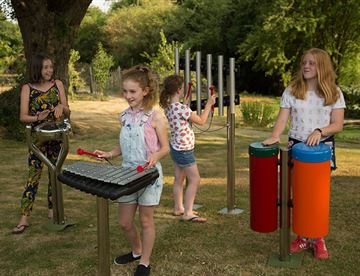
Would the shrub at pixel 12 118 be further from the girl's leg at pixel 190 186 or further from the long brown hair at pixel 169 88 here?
the long brown hair at pixel 169 88

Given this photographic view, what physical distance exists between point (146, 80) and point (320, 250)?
2.06 meters

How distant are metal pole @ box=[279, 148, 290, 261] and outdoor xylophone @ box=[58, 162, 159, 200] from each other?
1085 millimetres

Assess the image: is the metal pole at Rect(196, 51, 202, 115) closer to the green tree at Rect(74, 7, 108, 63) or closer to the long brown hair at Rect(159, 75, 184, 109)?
the long brown hair at Rect(159, 75, 184, 109)

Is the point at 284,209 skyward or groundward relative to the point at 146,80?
groundward

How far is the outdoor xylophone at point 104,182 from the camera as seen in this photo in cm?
290

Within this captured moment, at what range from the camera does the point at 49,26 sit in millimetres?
10406

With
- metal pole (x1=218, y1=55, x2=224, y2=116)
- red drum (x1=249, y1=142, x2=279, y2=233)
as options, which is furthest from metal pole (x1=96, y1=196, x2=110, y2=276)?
metal pole (x1=218, y1=55, x2=224, y2=116)

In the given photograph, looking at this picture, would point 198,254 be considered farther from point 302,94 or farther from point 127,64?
point 127,64

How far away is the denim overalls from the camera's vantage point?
3.55 metres

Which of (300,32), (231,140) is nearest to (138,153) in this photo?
(231,140)

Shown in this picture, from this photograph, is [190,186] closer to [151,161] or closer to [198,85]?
[198,85]

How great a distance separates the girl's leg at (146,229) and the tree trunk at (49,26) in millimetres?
7418

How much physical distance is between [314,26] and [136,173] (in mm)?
21592

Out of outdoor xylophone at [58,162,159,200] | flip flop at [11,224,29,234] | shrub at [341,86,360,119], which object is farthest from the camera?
shrub at [341,86,360,119]
